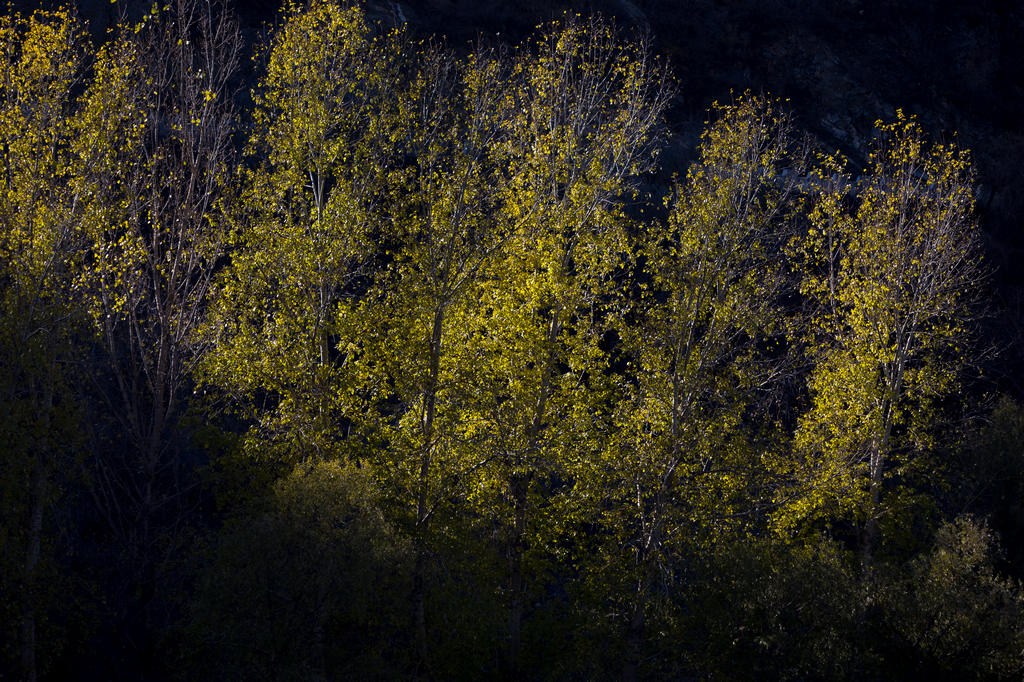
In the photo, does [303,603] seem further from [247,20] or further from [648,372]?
[247,20]

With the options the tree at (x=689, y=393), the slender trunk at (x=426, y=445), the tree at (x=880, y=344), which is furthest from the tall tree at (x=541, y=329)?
the tree at (x=880, y=344)

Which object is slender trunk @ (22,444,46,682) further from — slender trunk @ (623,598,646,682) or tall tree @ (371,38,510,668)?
slender trunk @ (623,598,646,682)

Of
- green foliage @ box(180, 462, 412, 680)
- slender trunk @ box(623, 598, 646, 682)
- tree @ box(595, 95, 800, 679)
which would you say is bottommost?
slender trunk @ box(623, 598, 646, 682)

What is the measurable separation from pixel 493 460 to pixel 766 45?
43161mm

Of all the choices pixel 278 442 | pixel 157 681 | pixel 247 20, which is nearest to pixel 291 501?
pixel 278 442

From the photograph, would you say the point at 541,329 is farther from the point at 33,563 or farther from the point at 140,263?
the point at 33,563

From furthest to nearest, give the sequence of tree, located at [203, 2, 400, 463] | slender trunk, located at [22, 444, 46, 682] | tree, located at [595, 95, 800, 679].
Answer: tree, located at [595, 95, 800, 679] < tree, located at [203, 2, 400, 463] < slender trunk, located at [22, 444, 46, 682]

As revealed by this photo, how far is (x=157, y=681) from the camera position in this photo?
63.2ft

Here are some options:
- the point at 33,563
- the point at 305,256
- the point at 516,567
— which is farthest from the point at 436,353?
the point at 33,563

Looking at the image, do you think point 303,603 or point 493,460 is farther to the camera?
point 493,460

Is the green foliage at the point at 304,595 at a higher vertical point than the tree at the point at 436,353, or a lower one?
lower

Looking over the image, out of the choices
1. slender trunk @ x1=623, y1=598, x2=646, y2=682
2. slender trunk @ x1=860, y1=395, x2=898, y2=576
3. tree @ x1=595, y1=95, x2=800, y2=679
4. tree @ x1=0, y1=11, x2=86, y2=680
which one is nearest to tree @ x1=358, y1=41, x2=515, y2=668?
tree @ x1=595, y1=95, x2=800, y2=679

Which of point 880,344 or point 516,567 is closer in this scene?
point 516,567

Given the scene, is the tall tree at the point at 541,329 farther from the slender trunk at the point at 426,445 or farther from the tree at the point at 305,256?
the tree at the point at 305,256
